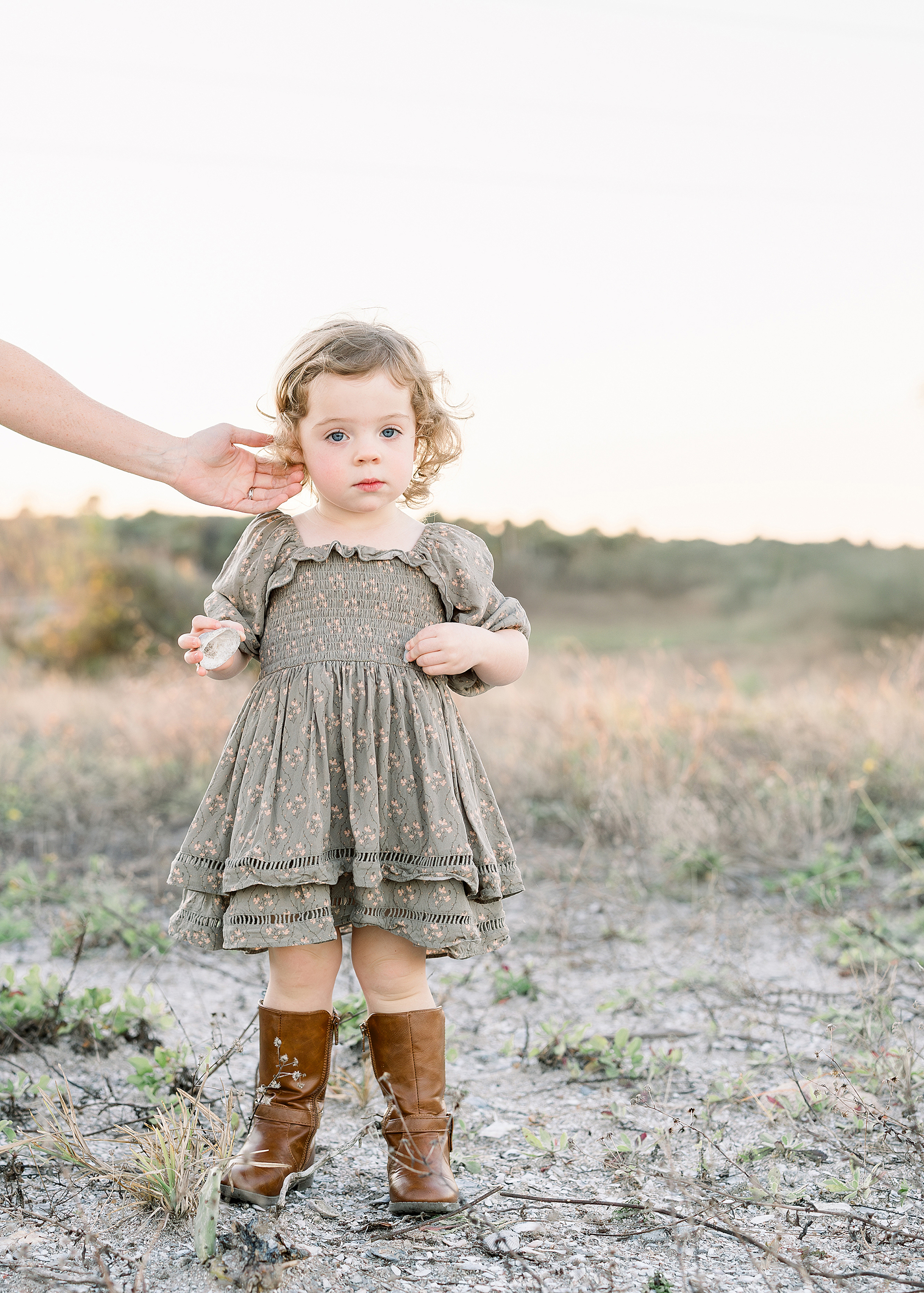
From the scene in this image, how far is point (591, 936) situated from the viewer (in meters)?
3.63

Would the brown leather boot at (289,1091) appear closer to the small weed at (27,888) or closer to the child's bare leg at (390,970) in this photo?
the child's bare leg at (390,970)

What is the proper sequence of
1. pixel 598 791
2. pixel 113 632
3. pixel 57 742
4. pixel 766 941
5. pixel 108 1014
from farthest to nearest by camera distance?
pixel 113 632
pixel 57 742
pixel 598 791
pixel 766 941
pixel 108 1014

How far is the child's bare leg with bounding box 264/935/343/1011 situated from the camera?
1932 mm

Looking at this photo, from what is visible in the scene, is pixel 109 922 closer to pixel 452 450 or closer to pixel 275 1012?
pixel 275 1012

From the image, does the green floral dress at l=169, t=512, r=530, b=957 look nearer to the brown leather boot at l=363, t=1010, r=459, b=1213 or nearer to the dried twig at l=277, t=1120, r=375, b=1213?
the brown leather boot at l=363, t=1010, r=459, b=1213

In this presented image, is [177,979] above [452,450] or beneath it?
beneath

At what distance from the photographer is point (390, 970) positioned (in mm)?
1951

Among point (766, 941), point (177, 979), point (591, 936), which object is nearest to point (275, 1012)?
point (177, 979)

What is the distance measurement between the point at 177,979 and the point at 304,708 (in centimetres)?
174

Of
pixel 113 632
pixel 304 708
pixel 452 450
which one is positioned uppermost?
pixel 113 632

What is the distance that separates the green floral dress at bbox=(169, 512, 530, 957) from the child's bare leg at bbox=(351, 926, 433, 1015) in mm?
51

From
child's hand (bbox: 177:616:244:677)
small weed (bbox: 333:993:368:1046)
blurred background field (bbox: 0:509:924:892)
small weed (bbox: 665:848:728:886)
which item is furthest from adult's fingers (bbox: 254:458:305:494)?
small weed (bbox: 665:848:728:886)

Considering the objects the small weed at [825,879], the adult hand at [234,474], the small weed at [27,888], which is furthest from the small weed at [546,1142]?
the small weed at [27,888]

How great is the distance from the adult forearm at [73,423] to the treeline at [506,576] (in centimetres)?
857
